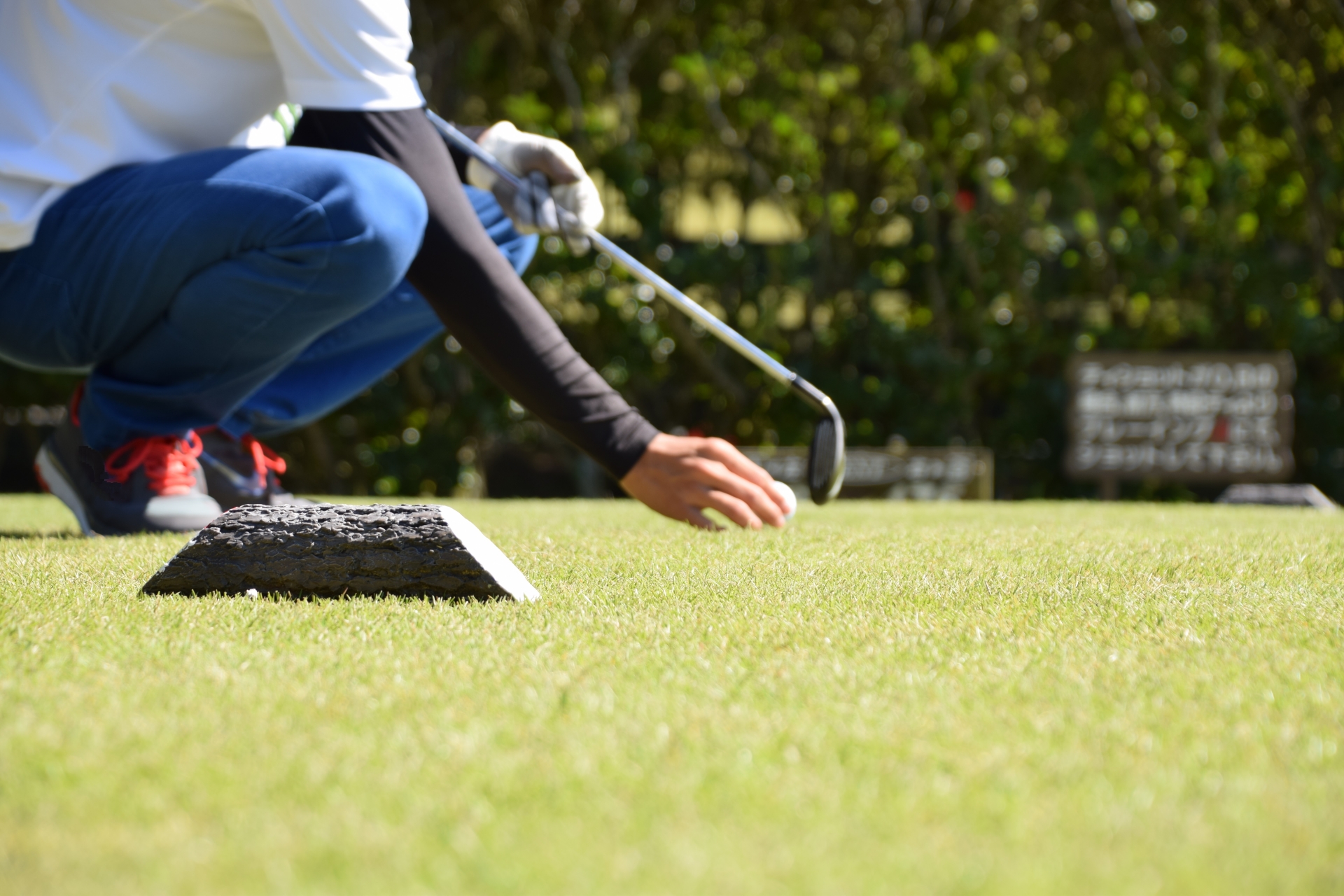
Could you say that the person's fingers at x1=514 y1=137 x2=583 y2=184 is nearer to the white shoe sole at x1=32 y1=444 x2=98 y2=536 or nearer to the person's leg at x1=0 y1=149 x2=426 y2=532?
the person's leg at x1=0 y1=149 x2=426 y2=532

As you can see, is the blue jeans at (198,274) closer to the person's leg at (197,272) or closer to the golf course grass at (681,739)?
the person's leg at (197,272)

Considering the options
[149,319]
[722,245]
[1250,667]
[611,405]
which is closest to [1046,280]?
[722,245]

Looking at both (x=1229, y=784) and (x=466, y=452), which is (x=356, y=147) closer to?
(x=1229, y=784)

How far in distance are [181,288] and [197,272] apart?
1.5 inches

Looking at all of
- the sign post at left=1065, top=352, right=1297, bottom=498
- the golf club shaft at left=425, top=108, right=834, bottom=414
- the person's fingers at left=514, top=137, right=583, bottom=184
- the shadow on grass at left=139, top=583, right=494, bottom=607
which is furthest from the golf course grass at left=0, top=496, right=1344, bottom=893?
the sign post at left=1065, top=352, right=1297, bottom=498

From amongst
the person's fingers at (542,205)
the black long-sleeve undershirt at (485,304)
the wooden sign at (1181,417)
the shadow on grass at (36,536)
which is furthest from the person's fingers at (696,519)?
the wooden sign at (1181,417)

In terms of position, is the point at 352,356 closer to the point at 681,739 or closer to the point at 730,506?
the point at 730,506

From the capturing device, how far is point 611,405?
179 cm

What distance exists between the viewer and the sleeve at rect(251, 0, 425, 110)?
162cm

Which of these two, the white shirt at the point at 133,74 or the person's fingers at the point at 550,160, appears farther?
the person's fingers at the point at 550,160

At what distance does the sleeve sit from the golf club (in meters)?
0.39

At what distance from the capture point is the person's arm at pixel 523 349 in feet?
5.63

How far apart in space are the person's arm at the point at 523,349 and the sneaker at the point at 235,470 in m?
0.51

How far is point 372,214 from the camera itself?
1.70 m
